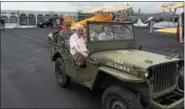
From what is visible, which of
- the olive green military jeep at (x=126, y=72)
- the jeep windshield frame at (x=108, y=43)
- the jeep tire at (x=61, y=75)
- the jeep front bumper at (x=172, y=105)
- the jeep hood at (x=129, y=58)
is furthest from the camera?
the jeep tire at (x=61, y=75)

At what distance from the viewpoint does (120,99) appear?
3.91 m

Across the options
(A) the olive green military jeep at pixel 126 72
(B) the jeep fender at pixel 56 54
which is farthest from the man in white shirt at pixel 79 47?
(B) the jeep fender at pixel 56 54

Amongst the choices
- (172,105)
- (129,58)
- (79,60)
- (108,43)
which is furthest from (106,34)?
(172,105)

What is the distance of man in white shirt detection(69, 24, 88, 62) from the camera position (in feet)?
16.6

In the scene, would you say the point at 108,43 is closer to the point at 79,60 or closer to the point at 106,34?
the point at 106,34

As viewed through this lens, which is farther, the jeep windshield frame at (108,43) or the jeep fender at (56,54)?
the jeep fender at (56,54)

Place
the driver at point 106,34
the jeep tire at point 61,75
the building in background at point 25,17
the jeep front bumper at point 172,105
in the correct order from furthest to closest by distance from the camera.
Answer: the building in background at point 25,17
the jeep tire at point 61,75
the driver at point 106,34
the jeep front bumper at point 172,105

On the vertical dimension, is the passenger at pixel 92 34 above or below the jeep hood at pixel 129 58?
above

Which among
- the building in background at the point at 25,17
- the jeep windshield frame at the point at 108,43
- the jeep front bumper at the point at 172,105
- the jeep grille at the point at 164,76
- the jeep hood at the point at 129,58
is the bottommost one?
the jeep front bumper at the point at 172,105

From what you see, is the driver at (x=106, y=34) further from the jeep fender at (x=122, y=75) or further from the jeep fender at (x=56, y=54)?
the jeep fender at (x=56, y=54)

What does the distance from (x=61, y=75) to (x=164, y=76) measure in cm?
295

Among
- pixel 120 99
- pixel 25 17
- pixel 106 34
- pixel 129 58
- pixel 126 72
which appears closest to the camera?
pixel 120 99

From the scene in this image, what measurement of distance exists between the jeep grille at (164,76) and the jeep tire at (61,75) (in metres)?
2.59

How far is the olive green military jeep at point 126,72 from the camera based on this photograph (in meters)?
3.82
